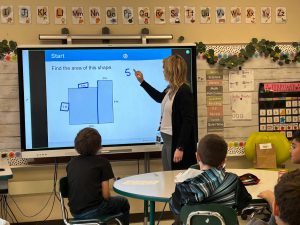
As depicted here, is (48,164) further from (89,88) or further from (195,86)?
(195,86)

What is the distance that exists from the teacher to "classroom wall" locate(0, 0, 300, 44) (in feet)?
3.02

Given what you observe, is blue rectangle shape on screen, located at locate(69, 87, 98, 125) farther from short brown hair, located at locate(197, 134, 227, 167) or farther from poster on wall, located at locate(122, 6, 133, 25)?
short brown hair, located at locate(197, 134, 227, 167)

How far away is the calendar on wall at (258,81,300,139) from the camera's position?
15.8ft

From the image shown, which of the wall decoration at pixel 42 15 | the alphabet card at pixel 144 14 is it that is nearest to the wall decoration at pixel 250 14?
the alphabet card at pixel 144 14

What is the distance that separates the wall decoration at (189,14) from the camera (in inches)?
183

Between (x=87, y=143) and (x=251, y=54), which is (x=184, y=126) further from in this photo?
(x=251, y=54)

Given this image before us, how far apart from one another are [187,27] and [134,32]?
54cm

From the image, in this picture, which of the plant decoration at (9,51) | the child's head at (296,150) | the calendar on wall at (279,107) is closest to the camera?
the child's head at (296,150)

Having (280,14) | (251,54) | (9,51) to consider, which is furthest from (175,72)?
(280,14)

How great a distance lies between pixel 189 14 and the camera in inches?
183

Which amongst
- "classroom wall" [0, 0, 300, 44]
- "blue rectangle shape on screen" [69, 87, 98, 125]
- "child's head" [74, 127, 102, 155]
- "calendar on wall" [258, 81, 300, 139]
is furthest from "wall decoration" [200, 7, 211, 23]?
"child's head" [74, 127, 102, 155]

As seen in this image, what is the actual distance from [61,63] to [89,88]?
336 millimetres

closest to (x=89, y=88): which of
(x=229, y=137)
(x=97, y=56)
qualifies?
(x=97, y=56)

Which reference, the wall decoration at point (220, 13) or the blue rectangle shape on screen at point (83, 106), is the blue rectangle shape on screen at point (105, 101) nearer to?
the blue rectangle shape on screen at point (83, 106)
